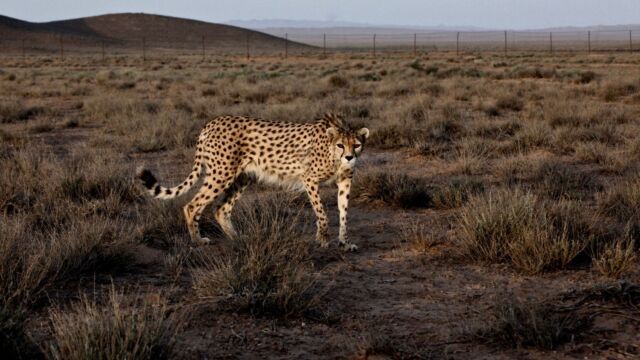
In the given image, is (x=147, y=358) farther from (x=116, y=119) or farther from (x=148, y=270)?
(x=116, y=119)

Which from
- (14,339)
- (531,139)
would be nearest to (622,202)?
(531,139)

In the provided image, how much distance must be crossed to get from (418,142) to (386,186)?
11.9ft

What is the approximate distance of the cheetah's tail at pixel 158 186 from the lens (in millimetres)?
6238

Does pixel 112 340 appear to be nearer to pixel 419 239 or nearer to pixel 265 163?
pixel 265 163

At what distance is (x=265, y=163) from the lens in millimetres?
6641

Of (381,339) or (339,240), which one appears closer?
(381,339)

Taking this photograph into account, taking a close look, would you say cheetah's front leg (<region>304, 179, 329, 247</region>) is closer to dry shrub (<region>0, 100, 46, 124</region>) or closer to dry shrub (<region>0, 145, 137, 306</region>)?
dry shrub (<region>0, 145, 137, 306</region>)

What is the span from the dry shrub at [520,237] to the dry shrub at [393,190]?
1690mm

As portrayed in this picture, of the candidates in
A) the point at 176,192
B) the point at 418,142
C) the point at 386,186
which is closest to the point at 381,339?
the point at 176,192

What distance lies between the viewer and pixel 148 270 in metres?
5.67

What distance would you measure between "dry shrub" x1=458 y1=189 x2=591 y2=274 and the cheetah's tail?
2.49 metres

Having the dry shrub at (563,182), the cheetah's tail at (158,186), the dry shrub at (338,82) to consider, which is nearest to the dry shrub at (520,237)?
the dry shrub at (563,182)

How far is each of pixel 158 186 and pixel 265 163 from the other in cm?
97

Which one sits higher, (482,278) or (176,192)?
(176,192)
